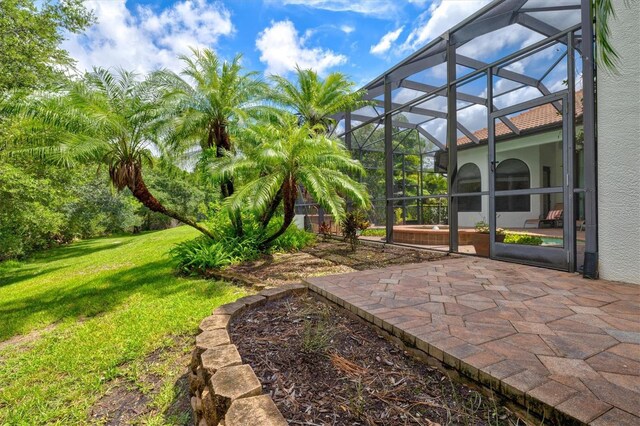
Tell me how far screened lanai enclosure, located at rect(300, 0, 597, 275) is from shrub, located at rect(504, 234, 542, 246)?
0.02 meters

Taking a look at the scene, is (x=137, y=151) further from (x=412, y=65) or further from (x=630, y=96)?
(x=630, y=96)

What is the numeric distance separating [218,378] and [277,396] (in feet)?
1.25

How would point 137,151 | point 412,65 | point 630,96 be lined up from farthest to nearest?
point 412,65, point 137,151, point 630,96

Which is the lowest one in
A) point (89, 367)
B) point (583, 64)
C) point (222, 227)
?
point (89, 367)

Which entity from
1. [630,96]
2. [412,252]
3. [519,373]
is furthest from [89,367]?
[630,96]

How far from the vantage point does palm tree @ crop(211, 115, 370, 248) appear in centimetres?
650

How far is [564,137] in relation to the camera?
4742 mm

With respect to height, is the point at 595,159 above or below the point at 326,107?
below

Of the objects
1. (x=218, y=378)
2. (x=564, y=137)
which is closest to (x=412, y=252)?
(x=564, y=137)

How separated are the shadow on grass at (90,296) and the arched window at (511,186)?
554 cm

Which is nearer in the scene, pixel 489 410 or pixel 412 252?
pixel 489 410

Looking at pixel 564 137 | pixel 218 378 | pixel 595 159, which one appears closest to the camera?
pixel 218 378

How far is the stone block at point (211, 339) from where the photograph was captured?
2299 millimetres

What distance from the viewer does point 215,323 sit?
9.13 ft
